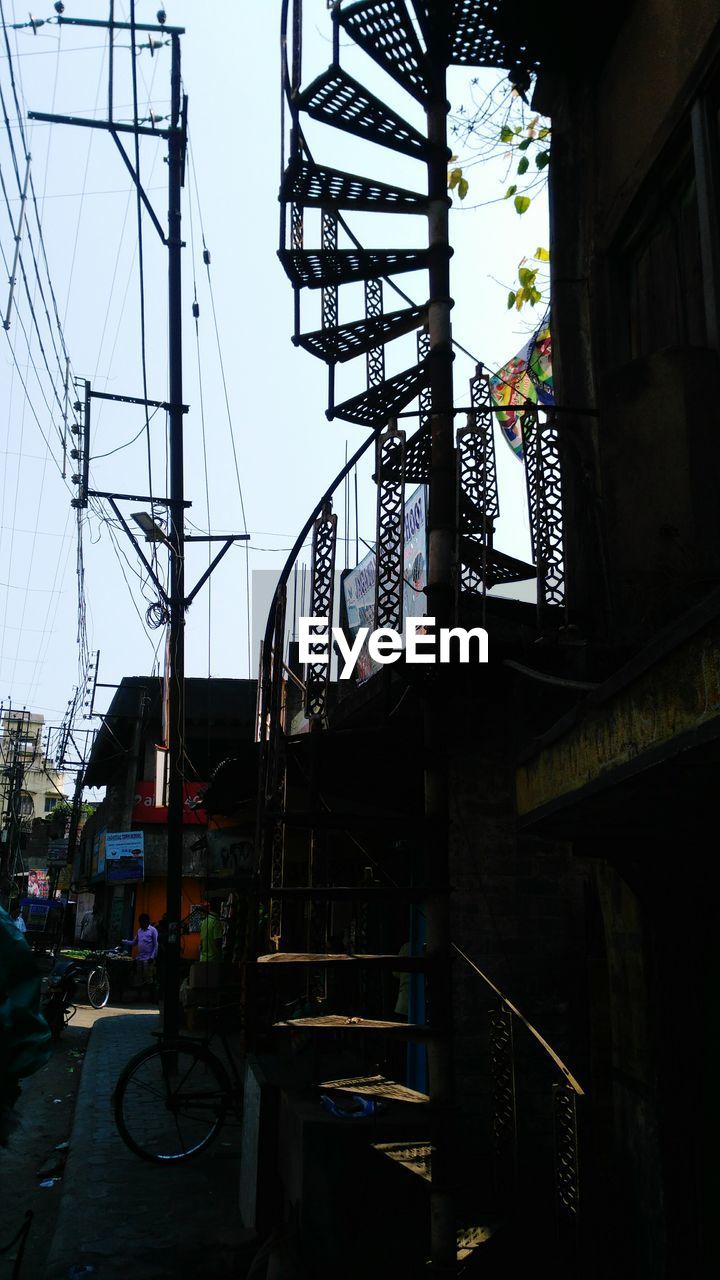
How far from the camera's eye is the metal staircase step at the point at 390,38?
20.7 ft

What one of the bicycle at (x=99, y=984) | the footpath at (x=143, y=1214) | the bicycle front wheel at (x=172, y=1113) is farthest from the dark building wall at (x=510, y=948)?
the bicycle at (x=99, y=984)

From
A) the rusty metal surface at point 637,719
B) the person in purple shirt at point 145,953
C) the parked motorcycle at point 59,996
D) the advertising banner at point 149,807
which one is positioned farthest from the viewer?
the advertising banner at point 149,807

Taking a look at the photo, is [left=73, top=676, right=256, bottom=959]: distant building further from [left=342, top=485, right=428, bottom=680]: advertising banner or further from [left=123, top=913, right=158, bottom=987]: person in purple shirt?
[left=342, top=485, right=428, bottom=680]: advertising banner

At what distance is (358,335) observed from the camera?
7.14m

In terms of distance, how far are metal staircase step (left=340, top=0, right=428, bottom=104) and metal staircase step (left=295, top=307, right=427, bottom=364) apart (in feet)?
4.24

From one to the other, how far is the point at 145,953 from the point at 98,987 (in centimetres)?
121

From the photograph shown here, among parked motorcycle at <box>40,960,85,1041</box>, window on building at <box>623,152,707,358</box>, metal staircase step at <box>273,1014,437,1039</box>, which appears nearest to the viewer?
metal staircase step at <box>273,1014,437,1039</box>

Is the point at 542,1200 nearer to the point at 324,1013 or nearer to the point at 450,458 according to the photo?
the point at 324,1013

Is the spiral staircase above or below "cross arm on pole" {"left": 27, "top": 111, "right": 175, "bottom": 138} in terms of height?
below

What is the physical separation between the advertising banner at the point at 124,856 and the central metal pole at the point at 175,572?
46.5ft

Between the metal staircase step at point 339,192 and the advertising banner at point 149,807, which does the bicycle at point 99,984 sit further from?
the metal staircase step at point 339,192

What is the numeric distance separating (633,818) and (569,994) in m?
3.27

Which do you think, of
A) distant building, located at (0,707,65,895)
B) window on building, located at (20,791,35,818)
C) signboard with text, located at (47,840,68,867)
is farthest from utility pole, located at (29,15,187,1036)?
window on building, located at (20,791,35,818)

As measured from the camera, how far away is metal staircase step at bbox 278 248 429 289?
658 cm
